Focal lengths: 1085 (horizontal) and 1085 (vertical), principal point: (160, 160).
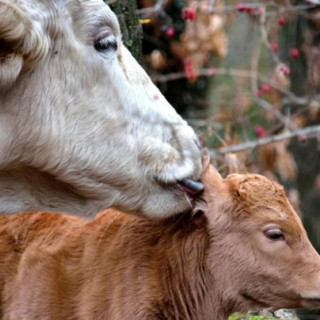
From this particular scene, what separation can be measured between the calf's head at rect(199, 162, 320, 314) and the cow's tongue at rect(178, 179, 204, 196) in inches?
1.7

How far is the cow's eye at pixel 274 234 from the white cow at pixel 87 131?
0.37 metres

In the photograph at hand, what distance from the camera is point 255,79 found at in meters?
11.3

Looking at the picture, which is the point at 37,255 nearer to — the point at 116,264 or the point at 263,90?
the point at 116,264

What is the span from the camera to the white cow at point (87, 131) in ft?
15.1

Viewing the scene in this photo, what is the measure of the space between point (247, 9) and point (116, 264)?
4.10 m

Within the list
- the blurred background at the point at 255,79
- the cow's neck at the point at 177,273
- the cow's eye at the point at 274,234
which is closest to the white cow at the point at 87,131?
the cow's neck at the point at 177,273

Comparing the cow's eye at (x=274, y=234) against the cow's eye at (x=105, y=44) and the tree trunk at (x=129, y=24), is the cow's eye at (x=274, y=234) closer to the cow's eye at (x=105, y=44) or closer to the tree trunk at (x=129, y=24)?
the cow's eye at (x=105, y=44)

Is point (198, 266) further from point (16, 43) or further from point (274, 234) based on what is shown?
point (16, 43)

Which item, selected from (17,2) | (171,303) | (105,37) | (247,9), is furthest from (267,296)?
(247,9)

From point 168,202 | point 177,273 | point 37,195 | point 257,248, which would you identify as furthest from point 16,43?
point 257,248

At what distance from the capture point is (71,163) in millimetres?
4719

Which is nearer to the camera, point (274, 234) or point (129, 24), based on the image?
point (274, 234)

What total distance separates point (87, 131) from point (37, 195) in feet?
1.26

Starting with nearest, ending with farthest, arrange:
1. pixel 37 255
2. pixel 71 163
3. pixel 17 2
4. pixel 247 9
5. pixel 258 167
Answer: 1. pixel 17 2
2. pixel 71 163
3. pixel 37 255
4. pixel 247 9
5. pixel 258 167
